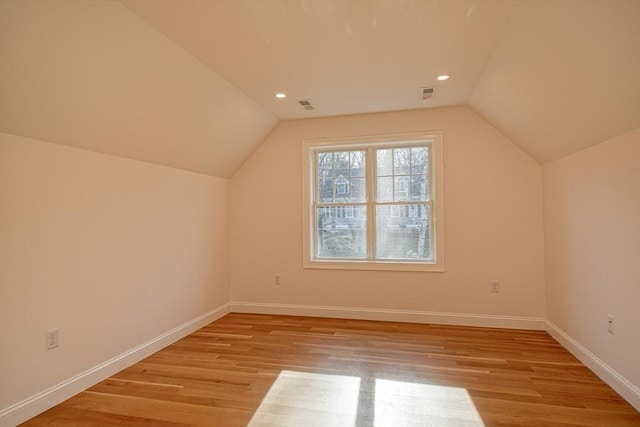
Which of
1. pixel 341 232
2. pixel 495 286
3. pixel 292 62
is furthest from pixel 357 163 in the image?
pixel 495 286

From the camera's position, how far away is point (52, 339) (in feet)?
7.25

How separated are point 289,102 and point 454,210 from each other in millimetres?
2223

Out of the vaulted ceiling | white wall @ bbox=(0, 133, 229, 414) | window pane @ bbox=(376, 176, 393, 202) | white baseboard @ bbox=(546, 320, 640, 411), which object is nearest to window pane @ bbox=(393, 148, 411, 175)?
window pane @ bbox=(376, 176, 393, 202)

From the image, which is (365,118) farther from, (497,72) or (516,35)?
(516,35)

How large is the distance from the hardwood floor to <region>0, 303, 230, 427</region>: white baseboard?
59 mm

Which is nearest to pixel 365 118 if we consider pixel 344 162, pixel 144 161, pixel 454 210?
pixel 344 162

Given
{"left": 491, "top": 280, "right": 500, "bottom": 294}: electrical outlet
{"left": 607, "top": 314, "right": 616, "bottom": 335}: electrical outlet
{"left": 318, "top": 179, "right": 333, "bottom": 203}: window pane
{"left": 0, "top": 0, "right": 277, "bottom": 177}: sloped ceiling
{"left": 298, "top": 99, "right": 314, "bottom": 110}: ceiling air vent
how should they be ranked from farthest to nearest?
{"left": 318, "top": 179, "right": 333, "bottom": 203}: window pane, {"left": 491, "top": 280, "right": 500, "bottom": 294}: electrical outlet, {"left": 298, "top": 99, "right": 314, "bottom": 110}: ceiling air vent, {"left": 607, "top": 314, "right": 616, "bottom": 335}: electrical outlet, {"left": 0, "top": 0, "right": 277, "bottom": 177}: sloped ceiling

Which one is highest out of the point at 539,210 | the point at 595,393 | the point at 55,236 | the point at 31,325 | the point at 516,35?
the point at 516,35

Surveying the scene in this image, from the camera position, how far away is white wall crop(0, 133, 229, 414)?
2.01 metres

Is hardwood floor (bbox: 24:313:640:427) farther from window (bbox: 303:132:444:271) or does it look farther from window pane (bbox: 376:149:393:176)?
window pane (bbox: 376:149:393:176)

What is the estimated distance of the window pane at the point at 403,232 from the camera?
13.0ft

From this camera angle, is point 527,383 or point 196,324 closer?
point 527,383

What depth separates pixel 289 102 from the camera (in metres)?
3.55

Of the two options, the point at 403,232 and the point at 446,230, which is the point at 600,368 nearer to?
the point at 446,230
